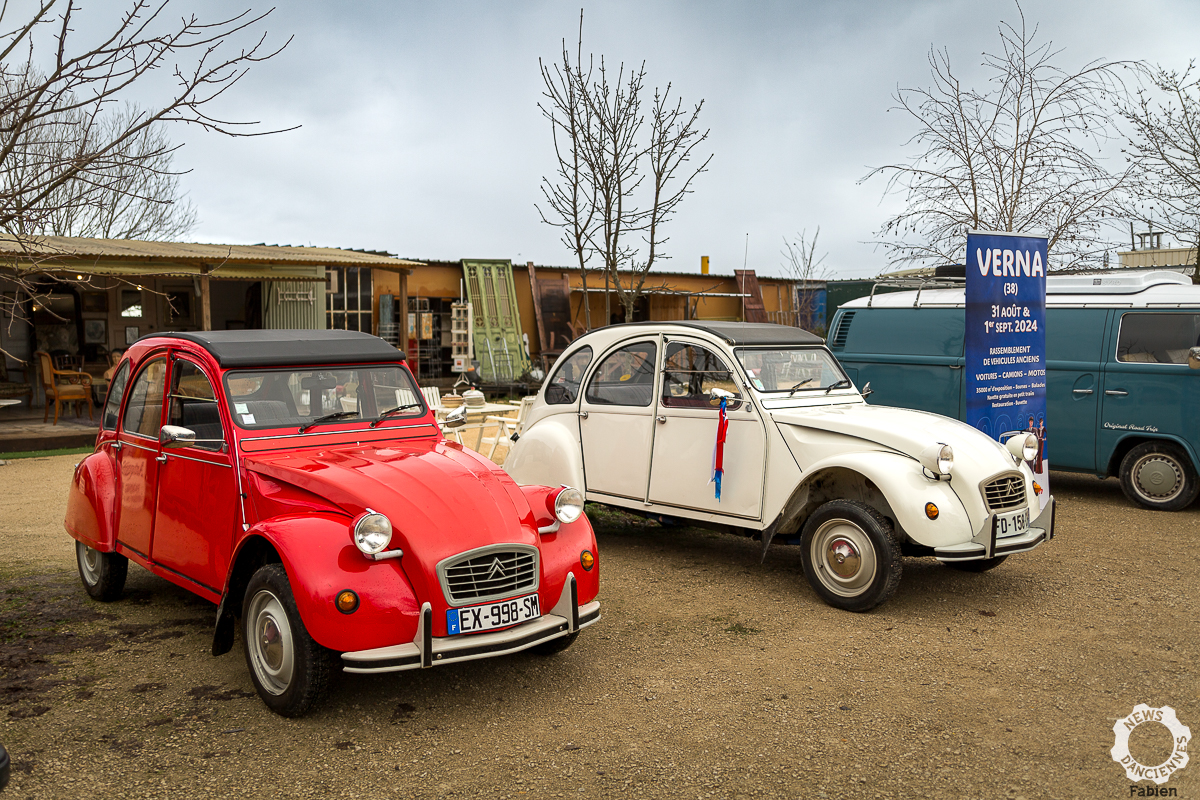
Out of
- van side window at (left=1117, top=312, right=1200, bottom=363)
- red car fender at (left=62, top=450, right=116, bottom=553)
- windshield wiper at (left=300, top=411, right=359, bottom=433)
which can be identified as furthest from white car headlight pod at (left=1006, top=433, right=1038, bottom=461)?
red car fender at (left=62, top=450, right=116, bottom=553)

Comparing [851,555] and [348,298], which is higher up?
[348,298]

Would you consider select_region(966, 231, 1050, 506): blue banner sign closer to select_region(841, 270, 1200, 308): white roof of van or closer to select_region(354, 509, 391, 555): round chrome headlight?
select_region(841, 270, 1200, 308): white roof of van

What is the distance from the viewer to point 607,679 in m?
4.60

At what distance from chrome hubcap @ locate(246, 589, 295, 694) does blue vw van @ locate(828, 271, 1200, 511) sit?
802 cm

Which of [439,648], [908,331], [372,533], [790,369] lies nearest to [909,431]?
[790,369]

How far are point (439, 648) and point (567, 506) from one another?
1086 millimetres

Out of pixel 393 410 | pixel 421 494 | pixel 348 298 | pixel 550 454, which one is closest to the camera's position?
pixel 421 494

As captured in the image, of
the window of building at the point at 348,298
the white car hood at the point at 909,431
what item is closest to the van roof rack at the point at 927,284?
the white car hood at the point at 909,431

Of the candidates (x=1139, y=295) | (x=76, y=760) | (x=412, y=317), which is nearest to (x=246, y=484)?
(x=76, y=760)

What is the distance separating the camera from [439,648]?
3.83 metres

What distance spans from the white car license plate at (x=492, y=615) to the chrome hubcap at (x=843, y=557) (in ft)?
7.74

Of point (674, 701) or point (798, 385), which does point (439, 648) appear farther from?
point (798, 385)

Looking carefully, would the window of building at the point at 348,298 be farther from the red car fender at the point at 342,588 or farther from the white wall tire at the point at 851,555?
the red car fender at the point at 342,588

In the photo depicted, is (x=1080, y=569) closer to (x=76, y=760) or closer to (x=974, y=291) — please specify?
(x=974, y=291)
